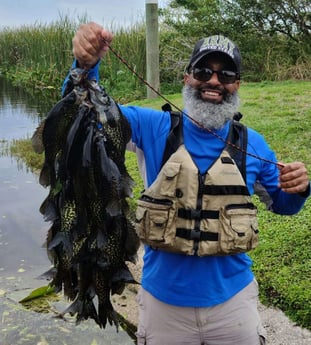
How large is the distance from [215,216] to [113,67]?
15814 mm

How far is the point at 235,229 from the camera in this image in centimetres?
255

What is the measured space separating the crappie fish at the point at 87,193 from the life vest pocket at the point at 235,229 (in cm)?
44

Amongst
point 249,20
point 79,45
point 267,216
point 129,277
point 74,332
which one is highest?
point 249,20

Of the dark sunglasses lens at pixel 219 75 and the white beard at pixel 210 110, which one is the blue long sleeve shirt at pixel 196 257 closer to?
the white beard at pixel 210 110

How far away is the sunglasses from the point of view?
2.67 m

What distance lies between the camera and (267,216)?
18.3 feet

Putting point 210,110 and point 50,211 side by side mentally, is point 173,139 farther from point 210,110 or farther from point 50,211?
point 50,211

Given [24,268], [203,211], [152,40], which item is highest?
[152,40]

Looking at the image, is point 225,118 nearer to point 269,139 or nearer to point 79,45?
point 79,45

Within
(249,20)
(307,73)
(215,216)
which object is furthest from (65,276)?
(249,20)

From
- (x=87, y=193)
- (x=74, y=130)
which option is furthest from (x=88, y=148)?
(x=87, y=193)

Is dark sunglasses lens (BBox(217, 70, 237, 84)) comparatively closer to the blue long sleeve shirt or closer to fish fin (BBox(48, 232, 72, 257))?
the blue long sleeve shirt

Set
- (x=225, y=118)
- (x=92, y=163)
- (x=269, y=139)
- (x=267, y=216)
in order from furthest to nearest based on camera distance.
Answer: (x=269, y=139) < (x=267, y=216) < (x=225, y=118) < (x=92, y=163)

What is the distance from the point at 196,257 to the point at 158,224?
250mm
